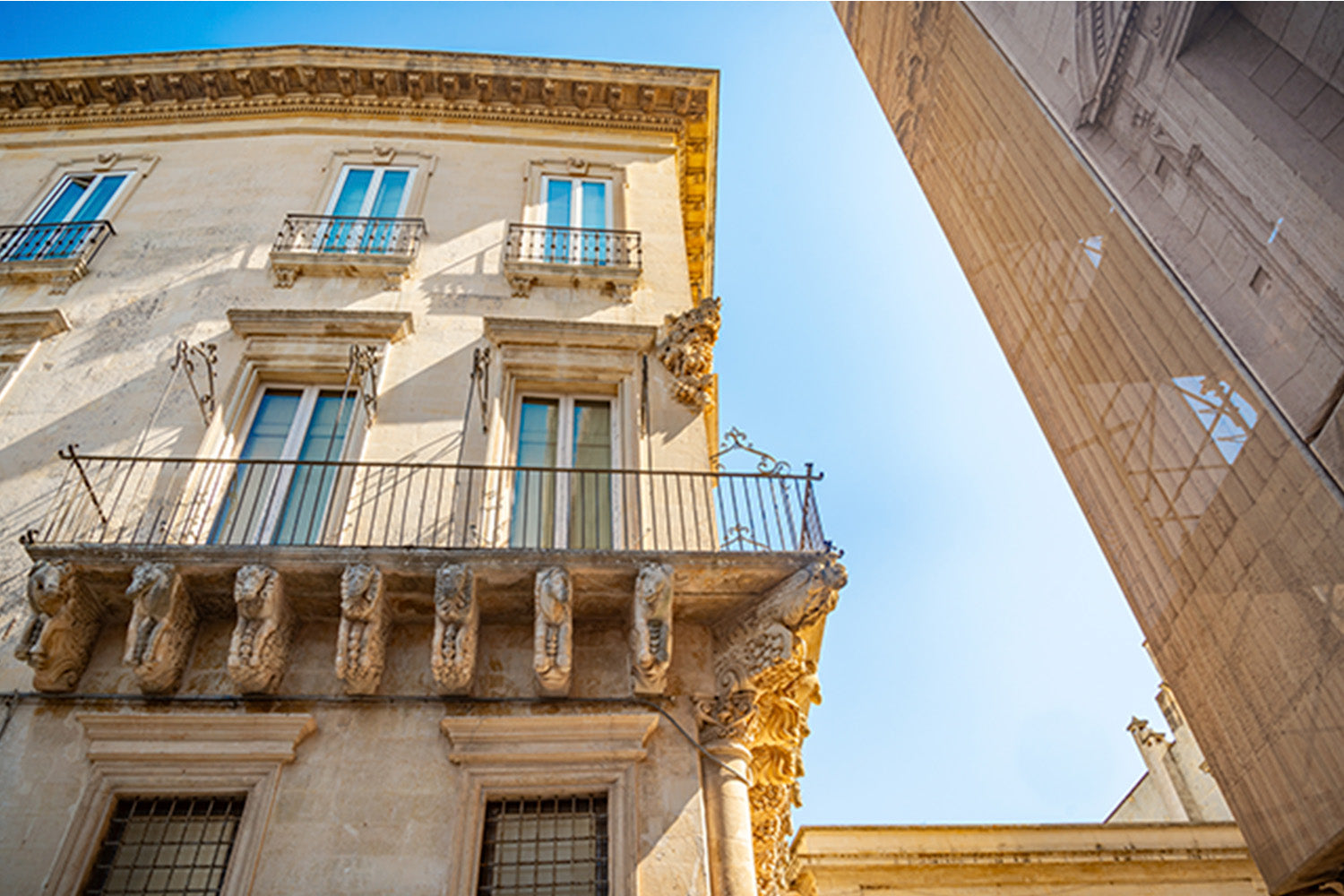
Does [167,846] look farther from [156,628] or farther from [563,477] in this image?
[563,477]

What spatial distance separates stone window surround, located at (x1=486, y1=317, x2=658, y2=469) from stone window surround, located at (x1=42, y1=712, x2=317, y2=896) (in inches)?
151

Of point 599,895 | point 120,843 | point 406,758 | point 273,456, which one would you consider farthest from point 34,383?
point 599,895

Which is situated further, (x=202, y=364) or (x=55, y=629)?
(x=202, y=364)

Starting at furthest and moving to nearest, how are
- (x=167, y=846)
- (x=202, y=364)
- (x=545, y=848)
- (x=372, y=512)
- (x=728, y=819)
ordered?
(x=202, y=364), (x=372, y=512), (x=728, y=819), (x=545, y=848), (x=167, y=846)

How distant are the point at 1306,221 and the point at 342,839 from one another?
31.4 feet

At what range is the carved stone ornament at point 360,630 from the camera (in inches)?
239

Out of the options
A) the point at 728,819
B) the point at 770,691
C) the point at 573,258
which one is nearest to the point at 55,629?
the point at 728,819

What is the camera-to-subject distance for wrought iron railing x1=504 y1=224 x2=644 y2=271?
1073 centimetres

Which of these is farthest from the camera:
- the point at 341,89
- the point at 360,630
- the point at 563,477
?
the point at 341,89

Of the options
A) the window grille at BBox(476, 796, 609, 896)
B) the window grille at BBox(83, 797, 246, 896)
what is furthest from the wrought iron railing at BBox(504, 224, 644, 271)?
the window grille at BBox(83, 797, 246, 896)

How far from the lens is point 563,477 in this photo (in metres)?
8.42

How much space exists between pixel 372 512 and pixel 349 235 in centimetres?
482

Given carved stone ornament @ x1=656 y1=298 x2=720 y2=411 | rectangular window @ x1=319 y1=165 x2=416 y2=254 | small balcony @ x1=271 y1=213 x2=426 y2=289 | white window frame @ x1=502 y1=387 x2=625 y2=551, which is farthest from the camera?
rectangular window @ x1=319 y1=165 x2=416 y2=254

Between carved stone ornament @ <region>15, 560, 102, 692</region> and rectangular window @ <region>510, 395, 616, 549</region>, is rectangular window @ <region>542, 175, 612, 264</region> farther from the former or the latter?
carved stone ornament @ <region>15, 560, 102, 692</region>
